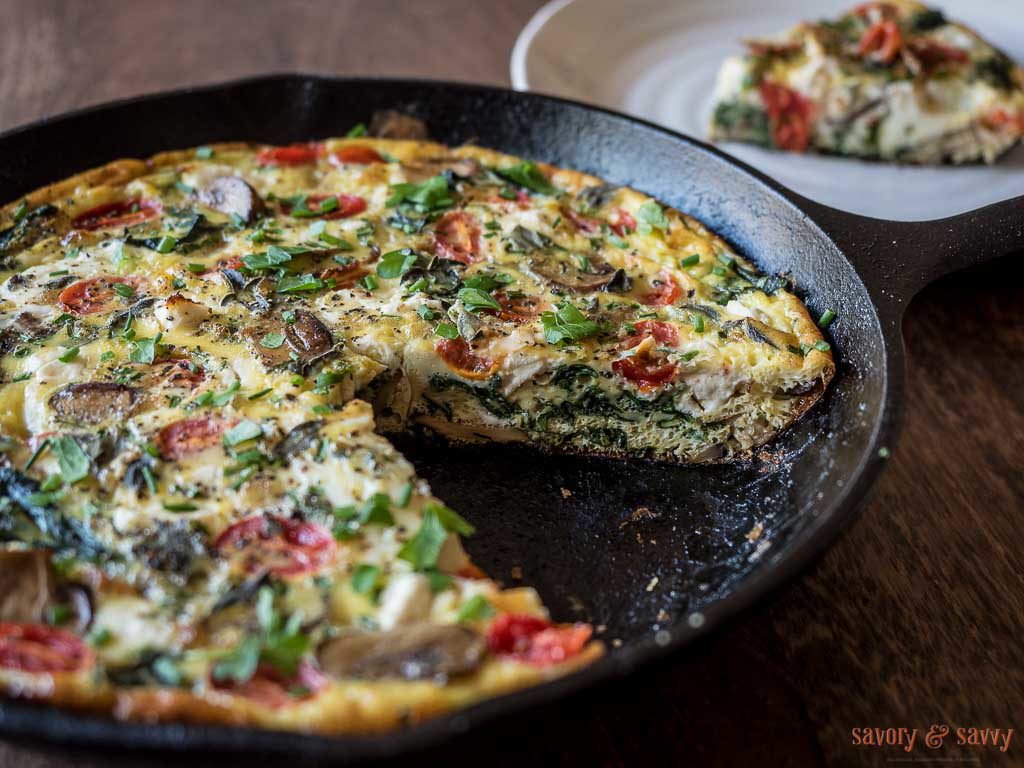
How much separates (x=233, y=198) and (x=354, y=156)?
0.60 metres

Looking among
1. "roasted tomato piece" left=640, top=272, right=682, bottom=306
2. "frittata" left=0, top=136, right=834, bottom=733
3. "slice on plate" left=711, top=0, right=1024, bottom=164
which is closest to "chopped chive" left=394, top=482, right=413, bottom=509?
"frittata" left=0, top=136, right=834, bottom=733

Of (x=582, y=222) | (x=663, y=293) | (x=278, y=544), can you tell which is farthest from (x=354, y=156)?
(x=278, y=544)

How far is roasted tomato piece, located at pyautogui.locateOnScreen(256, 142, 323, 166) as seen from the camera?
4152mm

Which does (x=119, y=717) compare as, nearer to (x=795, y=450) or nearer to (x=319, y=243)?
(x=319, y=243)

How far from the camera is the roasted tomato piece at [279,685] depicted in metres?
2.22

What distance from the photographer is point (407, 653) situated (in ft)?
7.46

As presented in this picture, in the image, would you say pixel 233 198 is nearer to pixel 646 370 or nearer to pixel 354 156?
pixel 354 156

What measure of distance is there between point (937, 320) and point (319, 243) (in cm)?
272

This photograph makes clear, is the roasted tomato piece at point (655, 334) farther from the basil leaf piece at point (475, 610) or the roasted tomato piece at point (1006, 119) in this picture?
the roasted tomato piece at point (1006, 119)

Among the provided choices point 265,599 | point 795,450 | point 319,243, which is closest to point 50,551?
point 265,599

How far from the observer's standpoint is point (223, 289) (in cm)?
350

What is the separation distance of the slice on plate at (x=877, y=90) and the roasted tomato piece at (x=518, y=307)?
249 centimetres

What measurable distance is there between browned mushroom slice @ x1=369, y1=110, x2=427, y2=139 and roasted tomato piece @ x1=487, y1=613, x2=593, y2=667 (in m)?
2.68

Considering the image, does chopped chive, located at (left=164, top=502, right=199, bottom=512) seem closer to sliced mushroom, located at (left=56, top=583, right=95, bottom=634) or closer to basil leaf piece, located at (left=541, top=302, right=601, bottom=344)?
sliced mushroom, located at (left=56, top=583, right=95, bottom=634)
